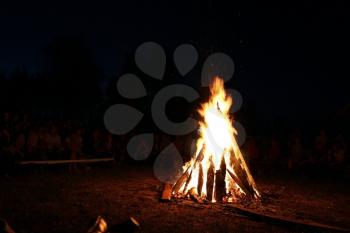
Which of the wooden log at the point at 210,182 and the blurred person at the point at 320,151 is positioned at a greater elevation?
the blurred person at the point at 320,151

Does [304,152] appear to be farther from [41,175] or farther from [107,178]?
[41,175]

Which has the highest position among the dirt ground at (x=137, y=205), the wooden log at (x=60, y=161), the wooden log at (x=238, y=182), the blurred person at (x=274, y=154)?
the blurred person at (x=274, y=154)

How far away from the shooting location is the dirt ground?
24.7ft

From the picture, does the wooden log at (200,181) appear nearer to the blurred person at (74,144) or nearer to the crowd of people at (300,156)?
the blurred person at (74,144)

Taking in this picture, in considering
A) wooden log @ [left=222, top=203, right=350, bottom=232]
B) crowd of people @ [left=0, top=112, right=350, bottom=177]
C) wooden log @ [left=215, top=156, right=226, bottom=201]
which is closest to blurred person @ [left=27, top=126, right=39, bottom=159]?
crowd of people @ [left=0, top=112, right=350, bottom=177]

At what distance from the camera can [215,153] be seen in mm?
10523

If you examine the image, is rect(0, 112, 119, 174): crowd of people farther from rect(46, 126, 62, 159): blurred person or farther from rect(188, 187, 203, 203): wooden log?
rect(188, 187, 203, 203): wooden log

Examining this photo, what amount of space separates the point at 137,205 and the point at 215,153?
8.03 feet

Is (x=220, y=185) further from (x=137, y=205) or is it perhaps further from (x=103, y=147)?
(x=103, y=147)

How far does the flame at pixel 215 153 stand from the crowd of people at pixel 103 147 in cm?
558

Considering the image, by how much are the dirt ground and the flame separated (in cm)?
68

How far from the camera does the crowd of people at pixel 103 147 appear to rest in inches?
558

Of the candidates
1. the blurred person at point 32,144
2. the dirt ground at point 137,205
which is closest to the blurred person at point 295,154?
the dirt ground at point 137,205

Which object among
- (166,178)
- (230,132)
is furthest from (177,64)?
(230,132)
